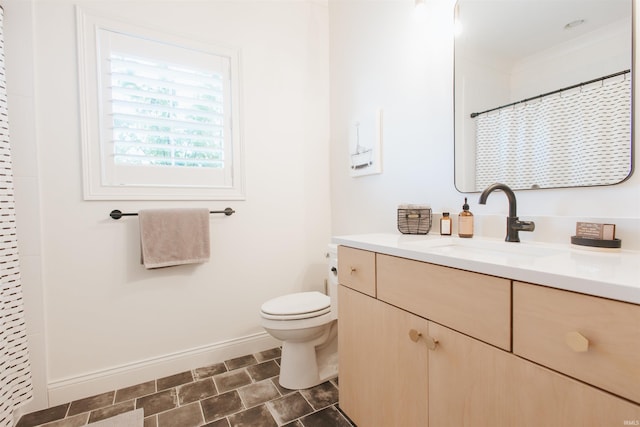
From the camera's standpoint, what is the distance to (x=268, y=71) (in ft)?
6.76

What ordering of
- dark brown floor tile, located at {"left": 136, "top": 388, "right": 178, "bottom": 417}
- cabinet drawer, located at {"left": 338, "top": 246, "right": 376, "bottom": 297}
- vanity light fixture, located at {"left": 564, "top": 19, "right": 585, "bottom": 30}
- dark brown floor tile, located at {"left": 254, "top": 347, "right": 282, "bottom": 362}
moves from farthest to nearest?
Answer: 1. dark brown floor tile, located at {"left": 254, "top": 347, "right": 282, "bottom": 362}
2. dark brown floor tile, located at {"left": 136, "top": 388, "right": 178, "bottom": 417}
3. cabinet drawer, located at {"left": 338, "top": 246, "right": 376, "bottom": 297}
4. vanity light fixture, located at {"left": 564, "top": 19, "right": 585, "bottom": 30}

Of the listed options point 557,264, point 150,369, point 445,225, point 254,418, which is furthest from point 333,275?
point 150,369

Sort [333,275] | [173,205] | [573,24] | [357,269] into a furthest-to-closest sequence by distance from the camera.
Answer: [173,205] → [333,275] → [357,269] → [573,24]

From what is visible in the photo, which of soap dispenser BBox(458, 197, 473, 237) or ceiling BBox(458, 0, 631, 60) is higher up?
ceiling BBox(458, 0, 631, 60)

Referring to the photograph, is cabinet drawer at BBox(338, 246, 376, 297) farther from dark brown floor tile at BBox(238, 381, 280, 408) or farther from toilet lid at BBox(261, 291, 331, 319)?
dark brown floor tile at BBox(238, 381, 280, 408)

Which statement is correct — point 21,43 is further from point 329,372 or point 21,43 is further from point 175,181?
point 329,372

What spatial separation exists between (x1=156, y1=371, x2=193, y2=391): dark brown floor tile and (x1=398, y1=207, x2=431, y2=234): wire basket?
5.06ft

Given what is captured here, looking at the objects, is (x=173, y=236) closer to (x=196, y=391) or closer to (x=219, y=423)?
(x=196, y=391)

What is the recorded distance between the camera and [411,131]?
1566mm

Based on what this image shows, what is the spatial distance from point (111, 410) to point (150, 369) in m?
0.27

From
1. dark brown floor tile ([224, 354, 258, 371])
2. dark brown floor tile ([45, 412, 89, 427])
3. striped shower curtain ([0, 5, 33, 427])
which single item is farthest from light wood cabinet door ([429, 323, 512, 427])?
striped shower curtain ([0, 5, 33, 427])

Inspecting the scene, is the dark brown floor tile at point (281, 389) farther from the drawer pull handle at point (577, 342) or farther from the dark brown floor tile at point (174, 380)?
the drawer pull handle at point (577, 342)

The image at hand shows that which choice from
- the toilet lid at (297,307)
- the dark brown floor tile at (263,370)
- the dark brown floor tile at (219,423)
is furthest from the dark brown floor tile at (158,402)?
the toilet lid at (297,307)

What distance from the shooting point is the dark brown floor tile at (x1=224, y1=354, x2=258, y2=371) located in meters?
1.86
